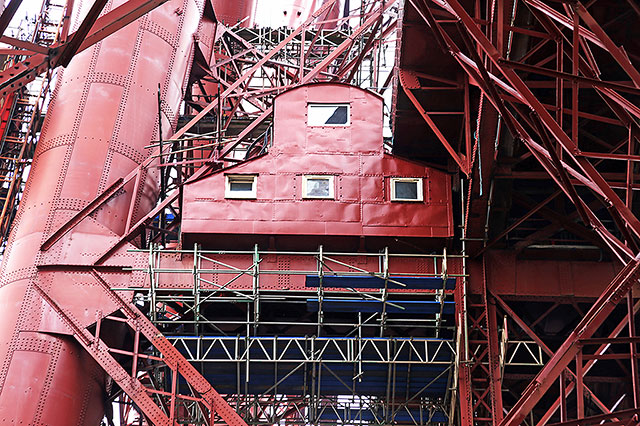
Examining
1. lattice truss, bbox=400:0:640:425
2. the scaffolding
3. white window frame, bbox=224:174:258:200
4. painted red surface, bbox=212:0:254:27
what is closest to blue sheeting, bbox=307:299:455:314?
the scaffolding

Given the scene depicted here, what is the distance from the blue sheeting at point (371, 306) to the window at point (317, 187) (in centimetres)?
277

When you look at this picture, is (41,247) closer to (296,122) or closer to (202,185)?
(202,185)

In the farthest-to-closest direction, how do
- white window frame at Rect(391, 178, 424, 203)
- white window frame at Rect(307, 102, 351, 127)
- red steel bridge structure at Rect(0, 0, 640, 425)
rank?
white window frame at Rect(307, 102, 351, 127)
white window frame at Rect(391, 178, 424, 203)
red steel bridge structure at Rect(0, 0, 640, 425)

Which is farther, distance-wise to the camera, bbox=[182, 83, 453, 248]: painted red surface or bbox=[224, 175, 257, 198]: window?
bbox=[224, 175, 257, 198]: window

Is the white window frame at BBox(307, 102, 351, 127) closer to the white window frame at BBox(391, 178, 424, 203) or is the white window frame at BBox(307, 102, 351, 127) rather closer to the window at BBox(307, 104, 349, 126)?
the window at BBox(307, 104, 349, 126)

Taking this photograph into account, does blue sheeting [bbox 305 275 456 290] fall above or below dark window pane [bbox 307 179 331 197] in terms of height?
below

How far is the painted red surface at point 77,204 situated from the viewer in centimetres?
2211

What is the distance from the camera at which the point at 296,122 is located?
2498 centimetres

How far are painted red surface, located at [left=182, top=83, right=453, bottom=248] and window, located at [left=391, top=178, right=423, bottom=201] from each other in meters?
0.13

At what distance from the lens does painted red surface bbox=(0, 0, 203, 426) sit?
72.5 ft

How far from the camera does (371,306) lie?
22766 millimetres

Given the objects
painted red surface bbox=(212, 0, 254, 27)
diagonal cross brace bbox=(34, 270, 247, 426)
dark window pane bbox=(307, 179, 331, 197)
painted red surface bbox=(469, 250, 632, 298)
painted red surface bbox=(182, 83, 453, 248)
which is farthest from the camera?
painted red surface bbox=(212, 0, 254, 27)

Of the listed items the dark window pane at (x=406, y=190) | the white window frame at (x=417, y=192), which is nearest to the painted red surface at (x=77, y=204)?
the white window frame at (x=417, y=192)

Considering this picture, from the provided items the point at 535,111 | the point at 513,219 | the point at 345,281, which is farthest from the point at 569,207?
the point at 535,111
